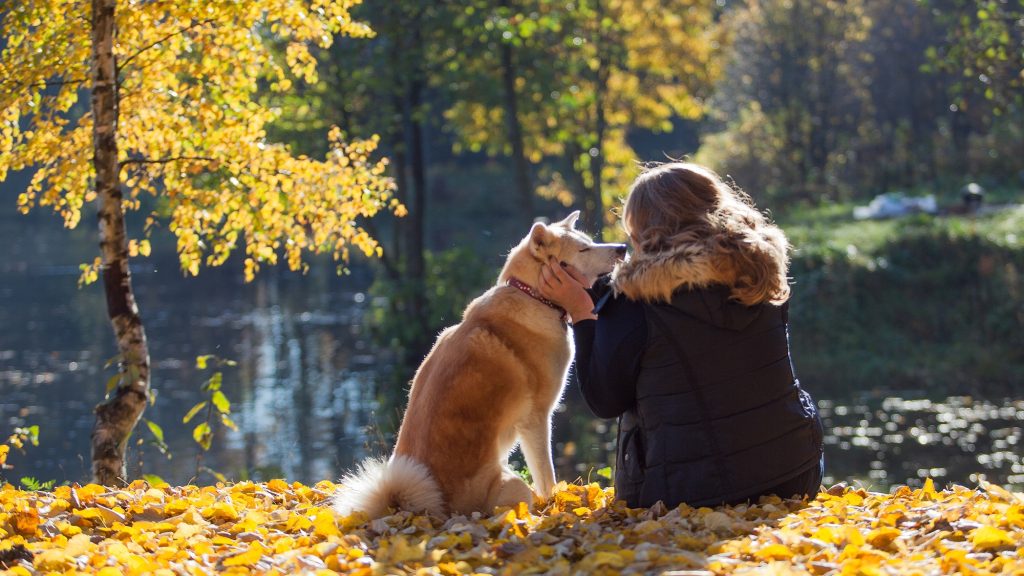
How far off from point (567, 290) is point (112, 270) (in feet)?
9.58

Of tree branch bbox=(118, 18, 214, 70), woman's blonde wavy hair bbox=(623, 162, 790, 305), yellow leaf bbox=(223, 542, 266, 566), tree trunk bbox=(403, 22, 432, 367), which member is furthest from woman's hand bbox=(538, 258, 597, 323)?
tree trunk bbox=(403, 22, 432, 367)

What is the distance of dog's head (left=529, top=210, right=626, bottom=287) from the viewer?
530 centimetres

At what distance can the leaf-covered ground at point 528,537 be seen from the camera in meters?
3.57

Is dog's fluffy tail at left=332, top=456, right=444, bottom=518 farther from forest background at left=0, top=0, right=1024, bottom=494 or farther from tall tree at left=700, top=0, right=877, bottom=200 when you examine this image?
tall tree at left=700, top=0, right=877, bottom=200

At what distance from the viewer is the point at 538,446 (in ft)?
16.5

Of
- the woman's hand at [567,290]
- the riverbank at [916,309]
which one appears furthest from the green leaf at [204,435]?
the riverbank at [916,309]

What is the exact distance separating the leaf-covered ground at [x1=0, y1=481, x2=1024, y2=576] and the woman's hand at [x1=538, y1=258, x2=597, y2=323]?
0.86 metres

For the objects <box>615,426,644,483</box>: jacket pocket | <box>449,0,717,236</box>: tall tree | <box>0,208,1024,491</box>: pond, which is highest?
<box>449,0,717,236</box>: tall tree

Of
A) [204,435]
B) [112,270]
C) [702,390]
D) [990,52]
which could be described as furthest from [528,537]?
[990,52]

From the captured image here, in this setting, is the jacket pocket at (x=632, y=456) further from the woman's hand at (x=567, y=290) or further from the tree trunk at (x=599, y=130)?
the tree trunk at (x=599, y=130)

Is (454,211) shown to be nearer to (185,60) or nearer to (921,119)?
(921,119)

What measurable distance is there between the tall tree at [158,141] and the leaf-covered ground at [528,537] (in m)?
1.87

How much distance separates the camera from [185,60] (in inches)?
267

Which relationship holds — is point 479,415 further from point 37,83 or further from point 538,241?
point 37,83
